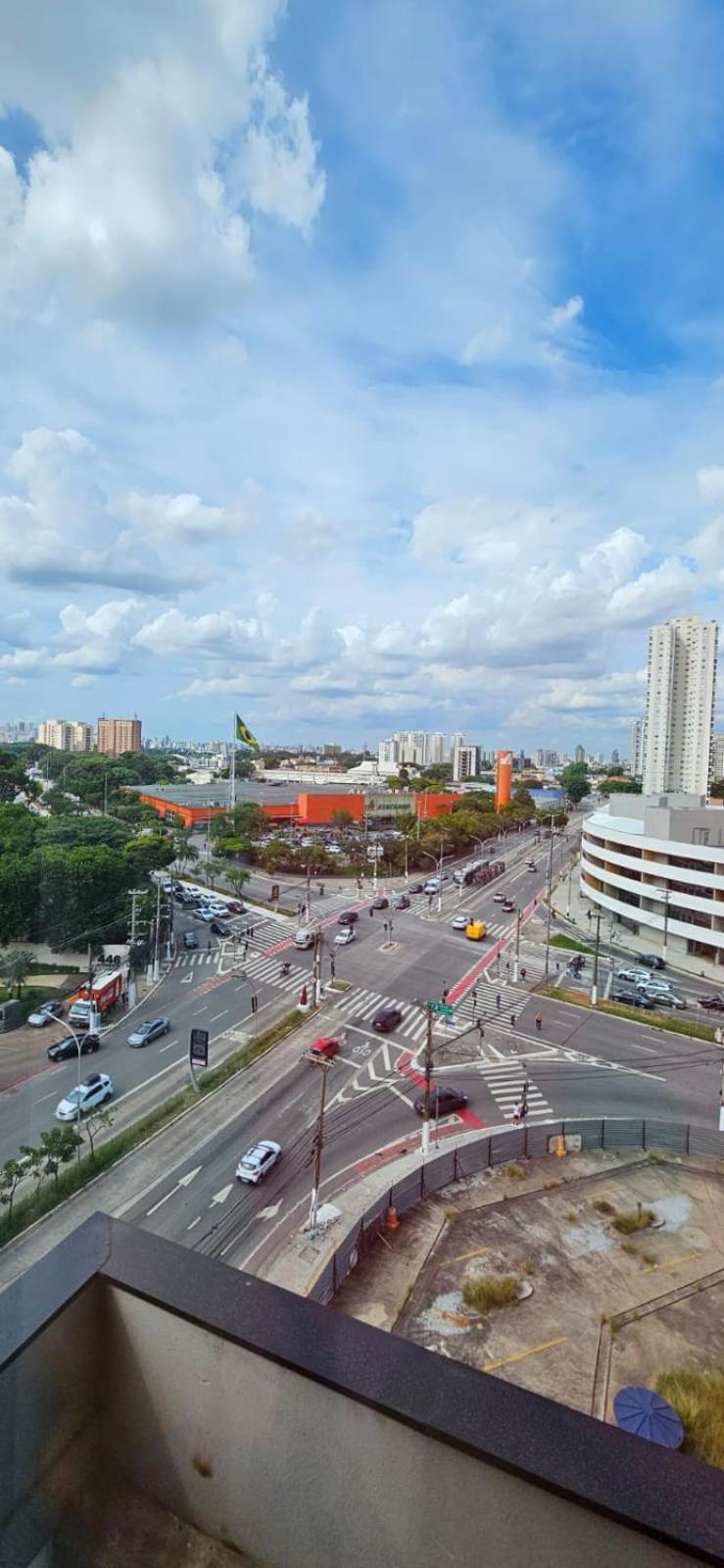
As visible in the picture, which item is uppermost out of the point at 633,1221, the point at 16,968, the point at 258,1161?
the point at 16,968

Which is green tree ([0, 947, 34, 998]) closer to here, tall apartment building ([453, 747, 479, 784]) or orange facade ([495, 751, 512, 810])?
orange facade ([495, 751, 512, 810])

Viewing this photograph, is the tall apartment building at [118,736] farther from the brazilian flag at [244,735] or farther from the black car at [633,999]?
the black car at [633,999]

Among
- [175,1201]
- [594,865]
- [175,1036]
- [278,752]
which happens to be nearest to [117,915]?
[175,1036]

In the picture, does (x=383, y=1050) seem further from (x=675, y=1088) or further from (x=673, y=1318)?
(x=673, y=1318)

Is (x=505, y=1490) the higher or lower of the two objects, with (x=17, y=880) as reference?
higher

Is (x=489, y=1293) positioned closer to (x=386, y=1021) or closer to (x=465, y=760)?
(x=386, y=1021)

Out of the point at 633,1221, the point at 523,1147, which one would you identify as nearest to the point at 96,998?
the point at 523,1147
